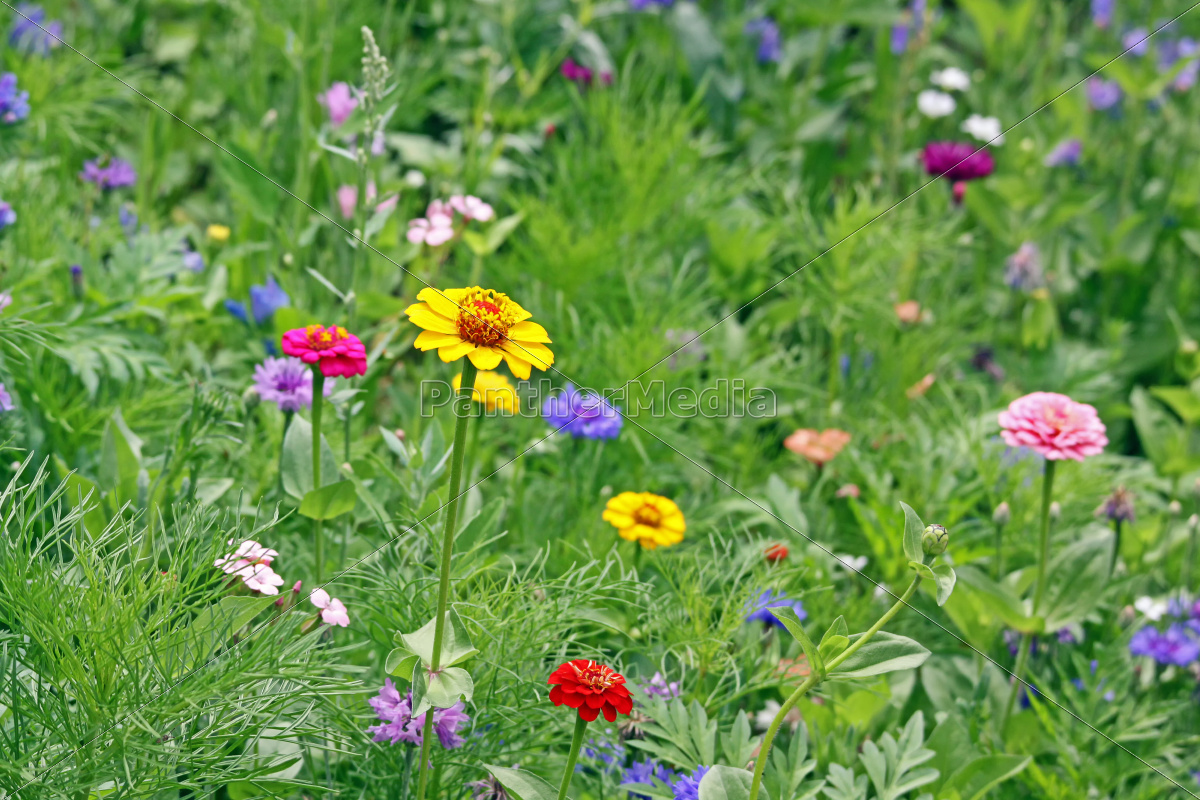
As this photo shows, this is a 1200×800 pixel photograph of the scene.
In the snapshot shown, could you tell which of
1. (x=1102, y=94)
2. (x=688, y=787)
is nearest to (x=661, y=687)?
(x=688, y=787)

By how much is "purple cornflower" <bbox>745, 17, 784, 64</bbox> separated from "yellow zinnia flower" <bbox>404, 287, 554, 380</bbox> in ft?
4.24

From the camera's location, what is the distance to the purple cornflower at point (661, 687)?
2.57 ft

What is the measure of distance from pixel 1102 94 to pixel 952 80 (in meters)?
0.29

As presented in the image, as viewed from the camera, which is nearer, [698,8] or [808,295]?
[808,295]

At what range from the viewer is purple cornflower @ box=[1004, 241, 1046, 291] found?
4.82ft

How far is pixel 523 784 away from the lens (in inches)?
26.7

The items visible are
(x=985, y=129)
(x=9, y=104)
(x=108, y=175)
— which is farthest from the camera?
(x=985, y=129)

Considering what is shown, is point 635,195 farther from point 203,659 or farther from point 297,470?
point 203,659

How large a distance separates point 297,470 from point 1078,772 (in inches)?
26.7

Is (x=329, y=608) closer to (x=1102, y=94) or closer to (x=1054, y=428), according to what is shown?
(x=1054, y=428)

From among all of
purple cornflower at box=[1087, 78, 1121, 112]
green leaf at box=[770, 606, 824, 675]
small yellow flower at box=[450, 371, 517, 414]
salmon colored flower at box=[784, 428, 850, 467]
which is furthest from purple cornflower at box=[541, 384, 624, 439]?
purple cornflower at box=[1087, 78, 1121, 112]

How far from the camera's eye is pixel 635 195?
1365mm

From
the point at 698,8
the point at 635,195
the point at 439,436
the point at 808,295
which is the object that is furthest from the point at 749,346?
the point at 698,8

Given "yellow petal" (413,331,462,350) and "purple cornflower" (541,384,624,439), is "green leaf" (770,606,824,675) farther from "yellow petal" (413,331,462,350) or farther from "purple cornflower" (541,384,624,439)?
"purple cornflower" (541,384,624,439)
